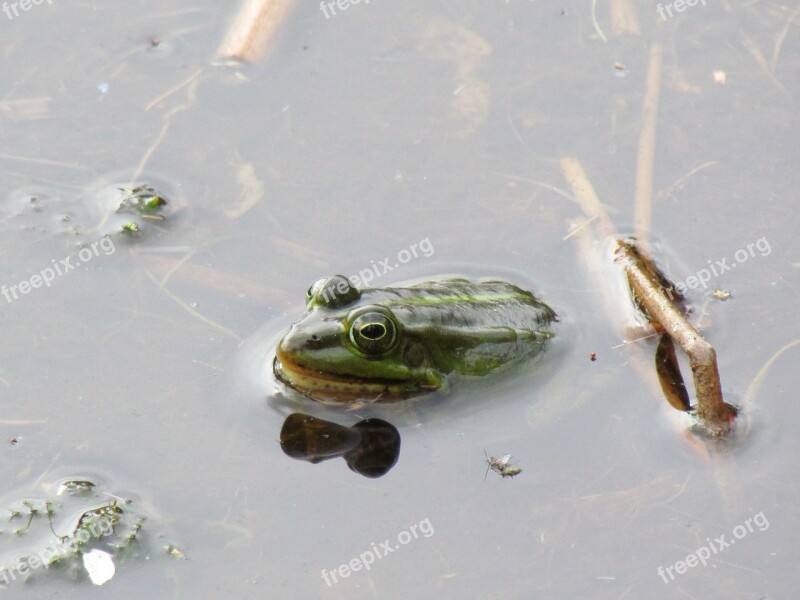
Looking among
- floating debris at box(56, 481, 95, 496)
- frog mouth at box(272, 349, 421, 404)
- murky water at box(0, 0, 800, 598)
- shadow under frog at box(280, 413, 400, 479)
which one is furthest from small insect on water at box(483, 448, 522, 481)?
floating debris at box(56, 481, 95, 496)

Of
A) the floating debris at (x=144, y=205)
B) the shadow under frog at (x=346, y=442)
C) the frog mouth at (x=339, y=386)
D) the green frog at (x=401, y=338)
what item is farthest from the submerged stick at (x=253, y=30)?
the shadow under frog at (x=346, y=442)

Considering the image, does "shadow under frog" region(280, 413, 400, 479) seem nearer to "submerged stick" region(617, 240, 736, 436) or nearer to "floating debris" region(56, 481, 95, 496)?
"floating debris" region(56, 481, 95, 496)

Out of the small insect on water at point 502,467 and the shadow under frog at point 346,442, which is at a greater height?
the shadow under frog at point 346,442

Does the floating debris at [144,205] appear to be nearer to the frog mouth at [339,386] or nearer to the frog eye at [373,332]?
the frog mouth at [339,386]

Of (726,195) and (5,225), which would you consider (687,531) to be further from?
(5,225)

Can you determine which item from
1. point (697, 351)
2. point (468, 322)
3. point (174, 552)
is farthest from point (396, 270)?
point (174, 552)

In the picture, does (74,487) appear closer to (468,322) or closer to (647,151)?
(468,322)

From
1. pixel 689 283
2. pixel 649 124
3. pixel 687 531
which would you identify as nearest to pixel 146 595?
pixel 687 531
